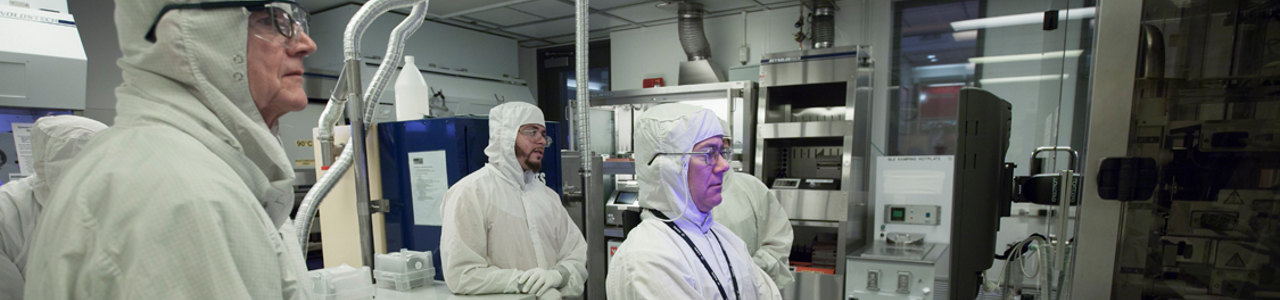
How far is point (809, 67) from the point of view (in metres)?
3.28

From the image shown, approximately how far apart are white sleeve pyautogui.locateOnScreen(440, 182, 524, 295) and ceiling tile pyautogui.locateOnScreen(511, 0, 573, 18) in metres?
2.49

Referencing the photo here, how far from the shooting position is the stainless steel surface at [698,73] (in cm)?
400

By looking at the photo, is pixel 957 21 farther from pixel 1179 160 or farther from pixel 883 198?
pixel 1179 160

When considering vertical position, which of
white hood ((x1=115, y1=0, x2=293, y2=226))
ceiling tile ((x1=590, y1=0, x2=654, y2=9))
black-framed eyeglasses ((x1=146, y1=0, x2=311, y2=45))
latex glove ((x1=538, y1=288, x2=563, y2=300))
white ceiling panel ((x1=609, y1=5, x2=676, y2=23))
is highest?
ceiling tile ((x1=590, y1=0, x2=654, y2=9))

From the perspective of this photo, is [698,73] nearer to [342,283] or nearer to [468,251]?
[468,251]

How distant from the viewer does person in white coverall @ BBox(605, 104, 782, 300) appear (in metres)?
1.25

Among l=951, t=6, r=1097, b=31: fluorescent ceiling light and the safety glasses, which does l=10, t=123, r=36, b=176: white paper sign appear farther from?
l=951, t=6, r=1097, b=31: fluorescent ceiling light

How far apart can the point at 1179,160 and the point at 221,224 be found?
1.34 m

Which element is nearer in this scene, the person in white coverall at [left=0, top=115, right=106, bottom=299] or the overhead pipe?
the overhead pipe

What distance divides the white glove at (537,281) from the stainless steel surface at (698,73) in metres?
2.45

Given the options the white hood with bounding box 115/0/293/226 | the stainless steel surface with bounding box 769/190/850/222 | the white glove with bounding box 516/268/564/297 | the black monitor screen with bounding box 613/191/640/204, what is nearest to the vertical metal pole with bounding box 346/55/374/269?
the white hood with bounding box 115/0/293/226

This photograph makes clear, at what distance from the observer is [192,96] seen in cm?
70

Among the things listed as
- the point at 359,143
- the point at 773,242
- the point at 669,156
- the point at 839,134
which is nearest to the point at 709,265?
the point at 669,156

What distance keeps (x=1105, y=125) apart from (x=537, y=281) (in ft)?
5.17
